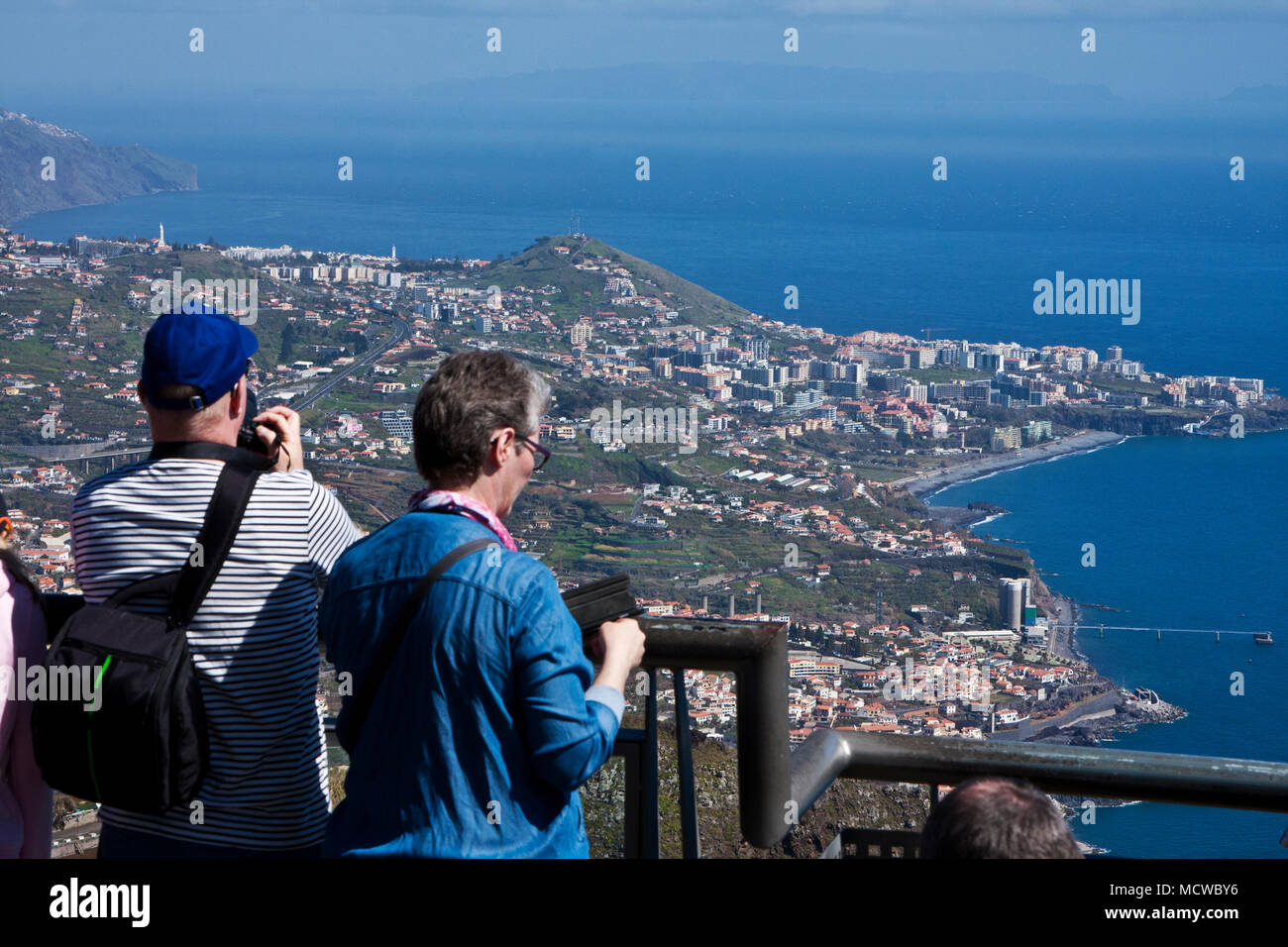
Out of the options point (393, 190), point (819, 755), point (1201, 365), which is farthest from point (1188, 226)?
point (819, 755)

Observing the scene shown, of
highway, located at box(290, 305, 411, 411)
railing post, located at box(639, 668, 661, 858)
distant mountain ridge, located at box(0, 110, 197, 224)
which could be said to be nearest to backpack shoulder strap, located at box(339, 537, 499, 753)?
railing post, located at box(639, 668, 661, 858)

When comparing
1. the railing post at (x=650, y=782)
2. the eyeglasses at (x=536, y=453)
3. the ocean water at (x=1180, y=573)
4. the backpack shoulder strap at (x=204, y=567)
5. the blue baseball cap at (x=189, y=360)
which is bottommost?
the ocean water at (x=1180, y=573)

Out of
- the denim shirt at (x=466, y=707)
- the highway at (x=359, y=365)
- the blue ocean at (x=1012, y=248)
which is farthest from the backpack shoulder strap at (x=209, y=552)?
the highway at (x=359, y=365)

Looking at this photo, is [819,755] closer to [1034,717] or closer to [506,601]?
[506,601]

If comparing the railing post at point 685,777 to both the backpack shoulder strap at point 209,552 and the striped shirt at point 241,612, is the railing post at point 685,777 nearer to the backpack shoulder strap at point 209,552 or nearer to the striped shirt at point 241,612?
the striped shirt at point 241,612

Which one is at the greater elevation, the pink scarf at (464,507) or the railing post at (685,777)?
the pink scarf at (464,507)

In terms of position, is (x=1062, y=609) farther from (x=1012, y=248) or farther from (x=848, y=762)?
(x=1012, y=248)
